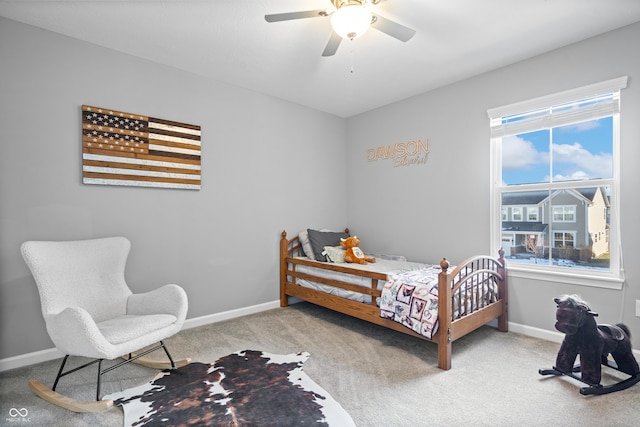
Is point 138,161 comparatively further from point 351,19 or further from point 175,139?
point 351,19

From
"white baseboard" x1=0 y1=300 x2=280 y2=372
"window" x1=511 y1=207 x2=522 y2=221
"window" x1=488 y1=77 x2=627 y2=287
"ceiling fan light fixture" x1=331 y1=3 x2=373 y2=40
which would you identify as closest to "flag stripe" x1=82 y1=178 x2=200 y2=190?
"white baseboard" x1=0 y1=300 x2=280 y2=372

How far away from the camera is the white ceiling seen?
2195mm

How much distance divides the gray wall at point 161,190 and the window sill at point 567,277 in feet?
7.35

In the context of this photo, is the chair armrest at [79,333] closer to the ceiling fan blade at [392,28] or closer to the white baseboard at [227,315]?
the white baseboard at [227,315]

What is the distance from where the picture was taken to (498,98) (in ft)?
10.2

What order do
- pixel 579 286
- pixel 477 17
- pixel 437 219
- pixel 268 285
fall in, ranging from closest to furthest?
pixel 477 17 < pixel 579 286 < pixel 437 219 < pixel 268 285

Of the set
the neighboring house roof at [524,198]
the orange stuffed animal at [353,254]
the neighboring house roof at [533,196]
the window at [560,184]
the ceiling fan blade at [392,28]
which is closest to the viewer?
the ceiling fan blade at [392,28]

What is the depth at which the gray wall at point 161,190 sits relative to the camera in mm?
2375

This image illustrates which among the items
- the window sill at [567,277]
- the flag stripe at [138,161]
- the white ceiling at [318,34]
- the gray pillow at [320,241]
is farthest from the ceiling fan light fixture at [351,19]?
the window sill at [567,277]

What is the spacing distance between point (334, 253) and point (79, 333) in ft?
7.65

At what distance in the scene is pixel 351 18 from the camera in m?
1.86

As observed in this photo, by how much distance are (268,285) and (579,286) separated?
2958mm

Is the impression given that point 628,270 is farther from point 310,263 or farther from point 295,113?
point 295,113

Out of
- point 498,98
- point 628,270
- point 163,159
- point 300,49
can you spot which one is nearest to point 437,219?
point 498,98
